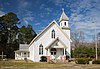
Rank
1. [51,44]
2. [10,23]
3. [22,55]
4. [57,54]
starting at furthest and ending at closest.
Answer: [10,23]
[22,55]
[57,54]
[51,44]

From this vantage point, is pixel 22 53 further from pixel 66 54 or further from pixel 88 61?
pixel 88 61

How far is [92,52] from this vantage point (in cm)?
4331

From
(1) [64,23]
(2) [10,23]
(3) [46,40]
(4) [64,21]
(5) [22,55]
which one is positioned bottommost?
(5) [22,55]

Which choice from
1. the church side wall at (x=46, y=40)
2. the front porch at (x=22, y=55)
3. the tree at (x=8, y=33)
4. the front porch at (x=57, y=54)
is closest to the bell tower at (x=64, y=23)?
the church side wall at (x=46, y=40)

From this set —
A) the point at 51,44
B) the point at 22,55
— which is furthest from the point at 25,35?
the point at 51,44

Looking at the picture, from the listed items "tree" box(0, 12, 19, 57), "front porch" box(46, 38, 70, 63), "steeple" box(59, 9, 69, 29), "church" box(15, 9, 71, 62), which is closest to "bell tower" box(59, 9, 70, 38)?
"steeple" box(59, 9, 69, 29)

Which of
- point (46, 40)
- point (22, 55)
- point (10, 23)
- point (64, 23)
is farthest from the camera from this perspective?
point (10, 23)

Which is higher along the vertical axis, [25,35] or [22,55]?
[25,35]

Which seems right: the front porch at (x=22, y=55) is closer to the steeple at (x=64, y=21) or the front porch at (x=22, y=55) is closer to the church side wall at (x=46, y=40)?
the church side wall at (x=46, y=40)

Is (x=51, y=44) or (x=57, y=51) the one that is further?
(x=57, y=51)

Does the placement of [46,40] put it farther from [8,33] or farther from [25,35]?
[25,35]

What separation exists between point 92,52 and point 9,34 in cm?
3466

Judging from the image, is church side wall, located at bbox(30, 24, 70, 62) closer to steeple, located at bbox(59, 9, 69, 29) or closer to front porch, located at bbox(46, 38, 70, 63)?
front porch, located at bbox(46, 38, 70, 63)

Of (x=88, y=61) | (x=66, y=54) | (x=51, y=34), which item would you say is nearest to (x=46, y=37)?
(x=51, y=34)
